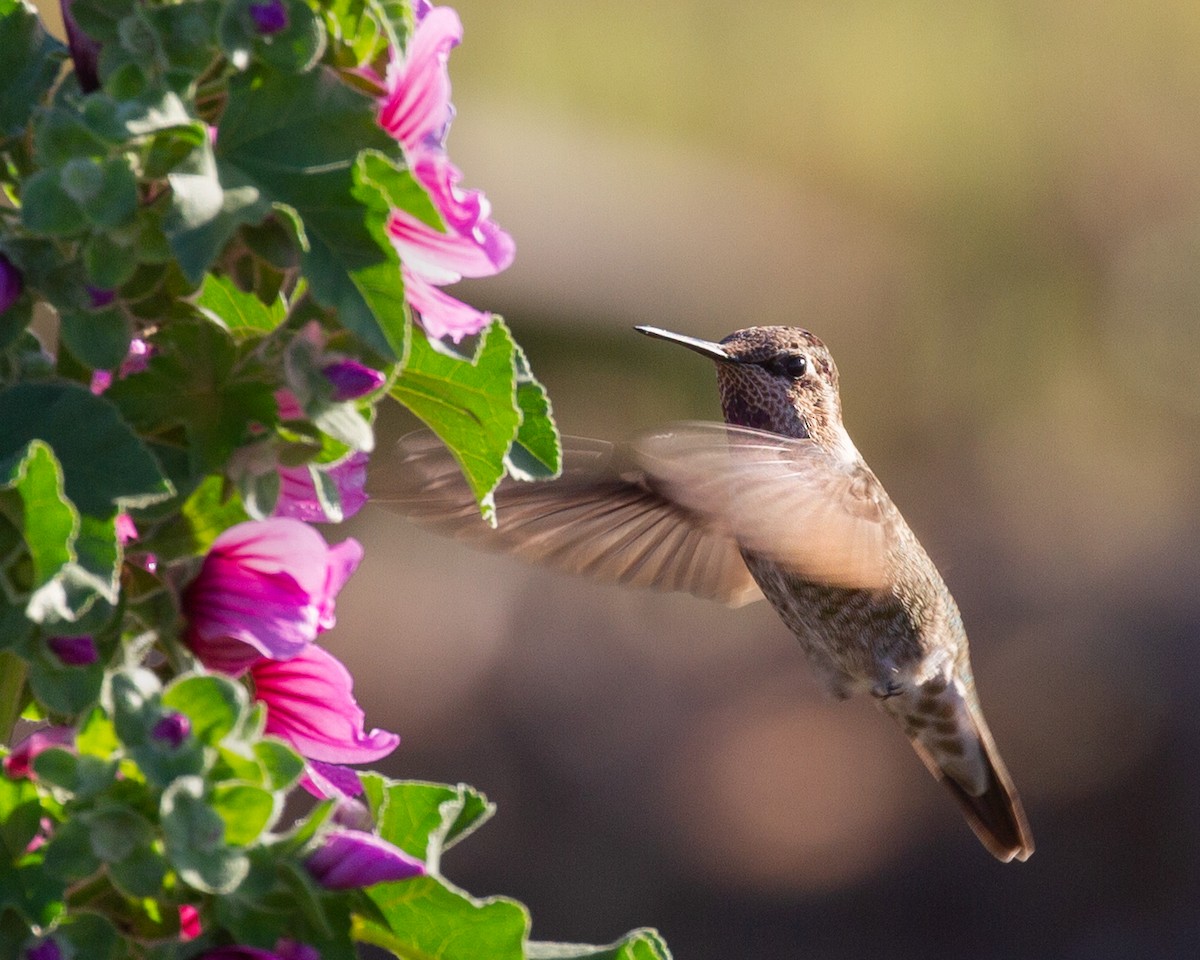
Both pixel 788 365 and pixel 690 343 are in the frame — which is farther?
pixel 788 365

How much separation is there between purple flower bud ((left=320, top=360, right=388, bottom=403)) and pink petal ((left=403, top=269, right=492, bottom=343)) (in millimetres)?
152

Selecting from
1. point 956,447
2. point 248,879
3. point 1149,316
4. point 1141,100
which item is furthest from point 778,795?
point 248,879

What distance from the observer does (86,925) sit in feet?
4.09

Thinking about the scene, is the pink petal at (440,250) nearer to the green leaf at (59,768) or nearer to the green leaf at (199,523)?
the green leaf at (199,523)

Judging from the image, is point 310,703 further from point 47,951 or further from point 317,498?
point 47,951

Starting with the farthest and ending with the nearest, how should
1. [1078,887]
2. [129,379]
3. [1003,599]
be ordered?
[1003,599] → [1078,887] → [129,379]

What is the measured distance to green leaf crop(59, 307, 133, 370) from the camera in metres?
1.27

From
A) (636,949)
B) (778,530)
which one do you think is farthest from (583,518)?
(636,949)

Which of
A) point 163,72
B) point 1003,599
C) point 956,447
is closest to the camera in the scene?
point 163,72

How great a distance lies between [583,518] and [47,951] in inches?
64.4

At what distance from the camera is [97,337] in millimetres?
1271

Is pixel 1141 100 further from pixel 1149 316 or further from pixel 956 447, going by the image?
pixel 956 447

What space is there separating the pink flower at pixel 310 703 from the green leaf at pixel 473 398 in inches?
9.3

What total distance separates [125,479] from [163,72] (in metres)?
0.32
